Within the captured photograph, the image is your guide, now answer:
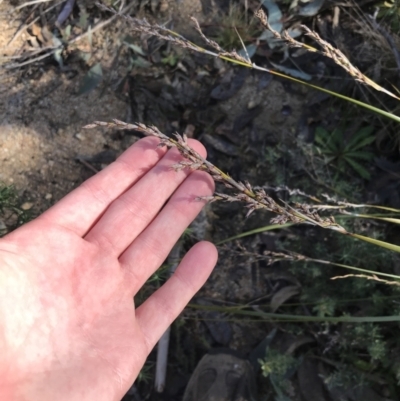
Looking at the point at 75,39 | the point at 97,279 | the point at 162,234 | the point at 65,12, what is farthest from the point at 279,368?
the point at 65,12

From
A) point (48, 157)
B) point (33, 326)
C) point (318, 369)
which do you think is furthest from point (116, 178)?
point (318, 369)

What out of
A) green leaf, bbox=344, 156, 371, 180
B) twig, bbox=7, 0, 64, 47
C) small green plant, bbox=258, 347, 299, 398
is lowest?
small green plant, bbox=258, 347, 299, 398


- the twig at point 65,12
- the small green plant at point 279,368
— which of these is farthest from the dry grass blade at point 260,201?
the twig at point 65,12

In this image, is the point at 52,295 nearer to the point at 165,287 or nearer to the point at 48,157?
the point at 165,287

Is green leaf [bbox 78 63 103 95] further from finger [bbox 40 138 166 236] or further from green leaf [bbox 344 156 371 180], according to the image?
green leaf [bbox 344 156 371 180]

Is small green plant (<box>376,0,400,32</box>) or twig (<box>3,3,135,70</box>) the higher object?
twig (<box>3,3,135,70</box>)

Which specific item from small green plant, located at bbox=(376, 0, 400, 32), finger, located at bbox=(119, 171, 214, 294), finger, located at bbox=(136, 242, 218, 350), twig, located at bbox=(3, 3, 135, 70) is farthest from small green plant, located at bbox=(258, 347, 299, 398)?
twig, located at bbox=(3, 3, 135, 70)
